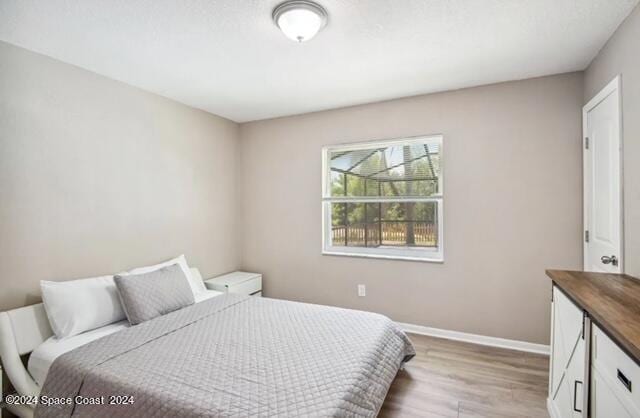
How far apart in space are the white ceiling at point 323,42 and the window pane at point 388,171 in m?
0.64

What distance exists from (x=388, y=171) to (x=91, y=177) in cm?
281

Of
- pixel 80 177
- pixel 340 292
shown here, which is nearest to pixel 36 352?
pixel 80 177

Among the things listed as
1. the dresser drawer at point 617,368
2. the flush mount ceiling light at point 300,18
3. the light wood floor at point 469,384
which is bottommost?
the light wood floor at point 469,384

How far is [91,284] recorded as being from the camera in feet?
7.88

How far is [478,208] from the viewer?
9.91ft

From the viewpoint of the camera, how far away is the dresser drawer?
101 cm

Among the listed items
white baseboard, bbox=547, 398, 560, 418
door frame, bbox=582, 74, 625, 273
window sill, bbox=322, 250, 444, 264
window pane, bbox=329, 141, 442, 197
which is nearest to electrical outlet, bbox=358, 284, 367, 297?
window sill, bbox=322, 250, 444, 264

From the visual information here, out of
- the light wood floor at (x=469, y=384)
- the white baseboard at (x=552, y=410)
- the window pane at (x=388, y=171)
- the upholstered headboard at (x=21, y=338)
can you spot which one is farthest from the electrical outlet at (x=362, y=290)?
the upholstered headboard at (x=21, y=338)

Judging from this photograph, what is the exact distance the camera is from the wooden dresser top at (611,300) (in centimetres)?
109

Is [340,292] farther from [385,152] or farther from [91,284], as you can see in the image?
[91,284]

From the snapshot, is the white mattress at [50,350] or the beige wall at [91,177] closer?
the white mattress at [50,350]

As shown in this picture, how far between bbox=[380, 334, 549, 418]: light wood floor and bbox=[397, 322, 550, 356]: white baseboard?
76 mm

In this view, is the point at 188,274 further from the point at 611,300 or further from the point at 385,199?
the point at 611,300

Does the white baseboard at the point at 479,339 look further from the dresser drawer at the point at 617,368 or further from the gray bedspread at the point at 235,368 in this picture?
the dresser drawer at the point at 617,368
